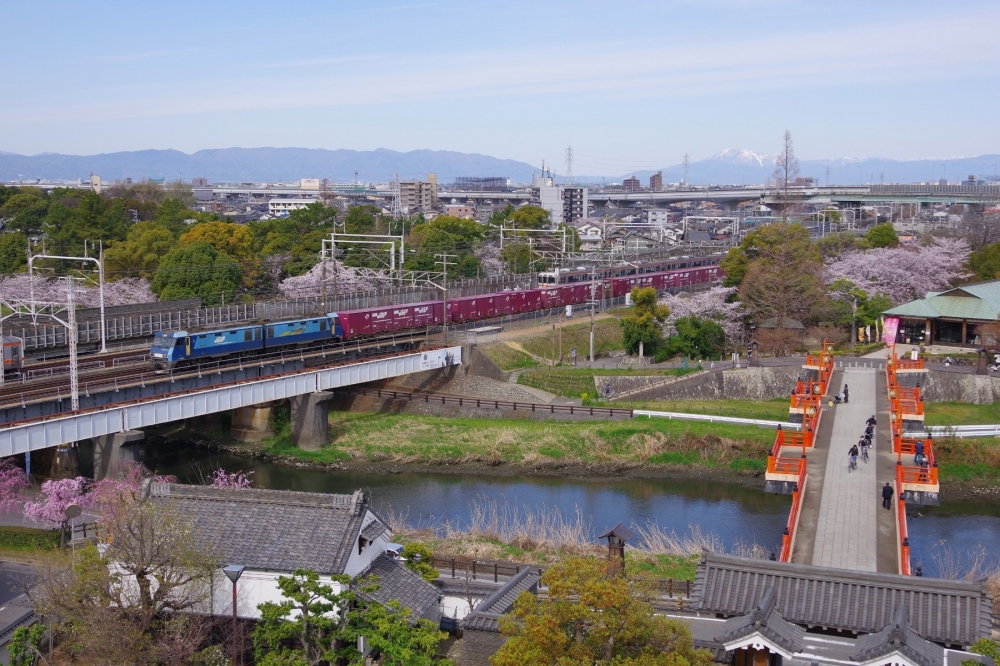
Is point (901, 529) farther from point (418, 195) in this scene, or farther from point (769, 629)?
point (418, 195)

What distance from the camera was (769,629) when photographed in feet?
36.3

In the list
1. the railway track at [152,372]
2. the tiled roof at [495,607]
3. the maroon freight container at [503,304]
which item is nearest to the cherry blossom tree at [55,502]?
the railway track at [152,372]

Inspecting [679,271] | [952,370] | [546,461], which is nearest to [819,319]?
[952,370]

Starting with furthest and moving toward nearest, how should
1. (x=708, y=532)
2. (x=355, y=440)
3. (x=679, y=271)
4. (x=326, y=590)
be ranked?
(x=679, y=271) < (x=355, y=440) < (x=708, y=532) < (x=326, y=590)

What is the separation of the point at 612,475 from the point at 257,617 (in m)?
18.7

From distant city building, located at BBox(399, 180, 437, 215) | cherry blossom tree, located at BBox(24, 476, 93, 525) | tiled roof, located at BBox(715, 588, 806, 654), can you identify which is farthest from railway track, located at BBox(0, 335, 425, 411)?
distant city building, located at BBox(399, 180, 437, 215)

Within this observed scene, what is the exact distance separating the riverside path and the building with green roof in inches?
569

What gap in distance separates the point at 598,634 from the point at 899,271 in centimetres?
4786

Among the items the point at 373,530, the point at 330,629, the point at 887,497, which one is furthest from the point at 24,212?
the point at 887,497

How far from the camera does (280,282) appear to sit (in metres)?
58.5

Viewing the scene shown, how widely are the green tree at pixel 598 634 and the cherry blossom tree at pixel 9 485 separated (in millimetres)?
17755

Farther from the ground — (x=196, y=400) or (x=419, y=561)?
(x=196, y=400)

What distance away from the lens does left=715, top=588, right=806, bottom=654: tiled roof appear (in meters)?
11.0

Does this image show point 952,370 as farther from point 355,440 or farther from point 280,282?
point 280,282
